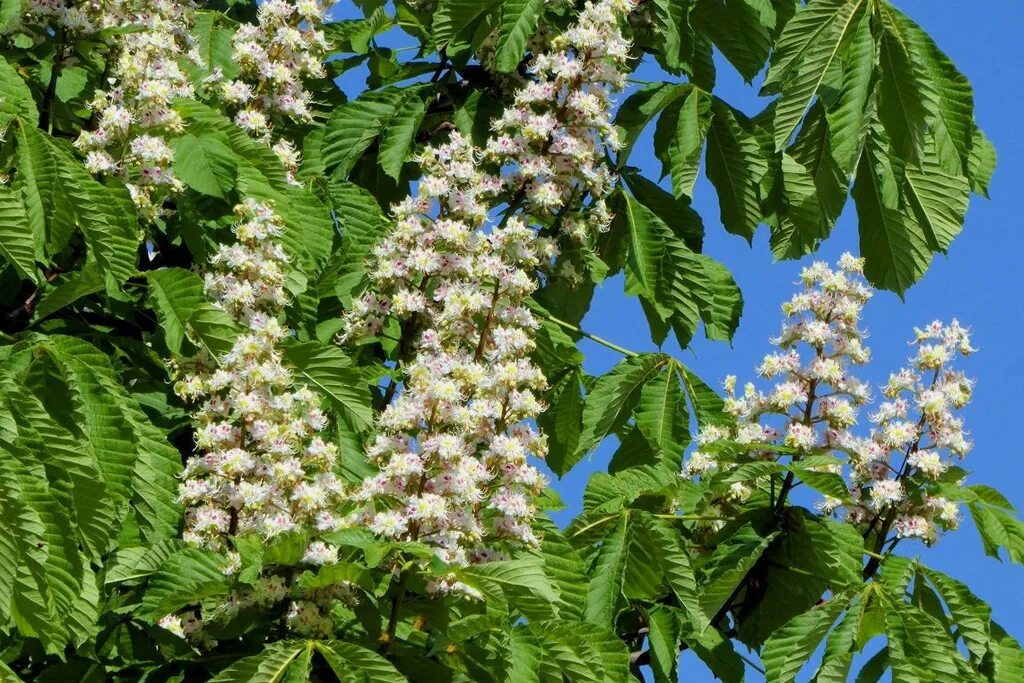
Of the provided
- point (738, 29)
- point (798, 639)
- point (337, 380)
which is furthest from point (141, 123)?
point (738, 29)

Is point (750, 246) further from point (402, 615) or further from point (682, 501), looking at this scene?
point (402, 615)

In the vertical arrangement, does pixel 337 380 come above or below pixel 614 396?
below

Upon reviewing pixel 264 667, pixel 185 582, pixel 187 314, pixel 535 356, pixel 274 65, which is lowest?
pixel 264 667

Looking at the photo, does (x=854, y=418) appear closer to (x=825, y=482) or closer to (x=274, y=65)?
(x=825, y=482)

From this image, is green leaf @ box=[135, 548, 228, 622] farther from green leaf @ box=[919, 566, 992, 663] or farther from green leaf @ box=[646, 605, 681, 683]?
green leaf @ box=[919, 566, 992, 663]

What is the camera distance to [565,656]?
12.0ft

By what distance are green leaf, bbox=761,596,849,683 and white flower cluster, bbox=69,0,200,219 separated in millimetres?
1934

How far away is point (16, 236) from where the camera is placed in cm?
398

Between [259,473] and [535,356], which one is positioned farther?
[535,356]

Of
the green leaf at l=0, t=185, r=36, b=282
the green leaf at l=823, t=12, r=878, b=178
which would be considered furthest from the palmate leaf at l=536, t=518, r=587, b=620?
the green leaf at l=823, t=12, r=878, b=178

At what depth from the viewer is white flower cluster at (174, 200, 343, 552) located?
332 cm

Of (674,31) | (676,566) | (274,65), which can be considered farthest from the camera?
(674,31)

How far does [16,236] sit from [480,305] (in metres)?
1.17

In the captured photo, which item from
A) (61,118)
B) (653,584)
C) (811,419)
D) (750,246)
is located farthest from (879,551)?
(61,118)
